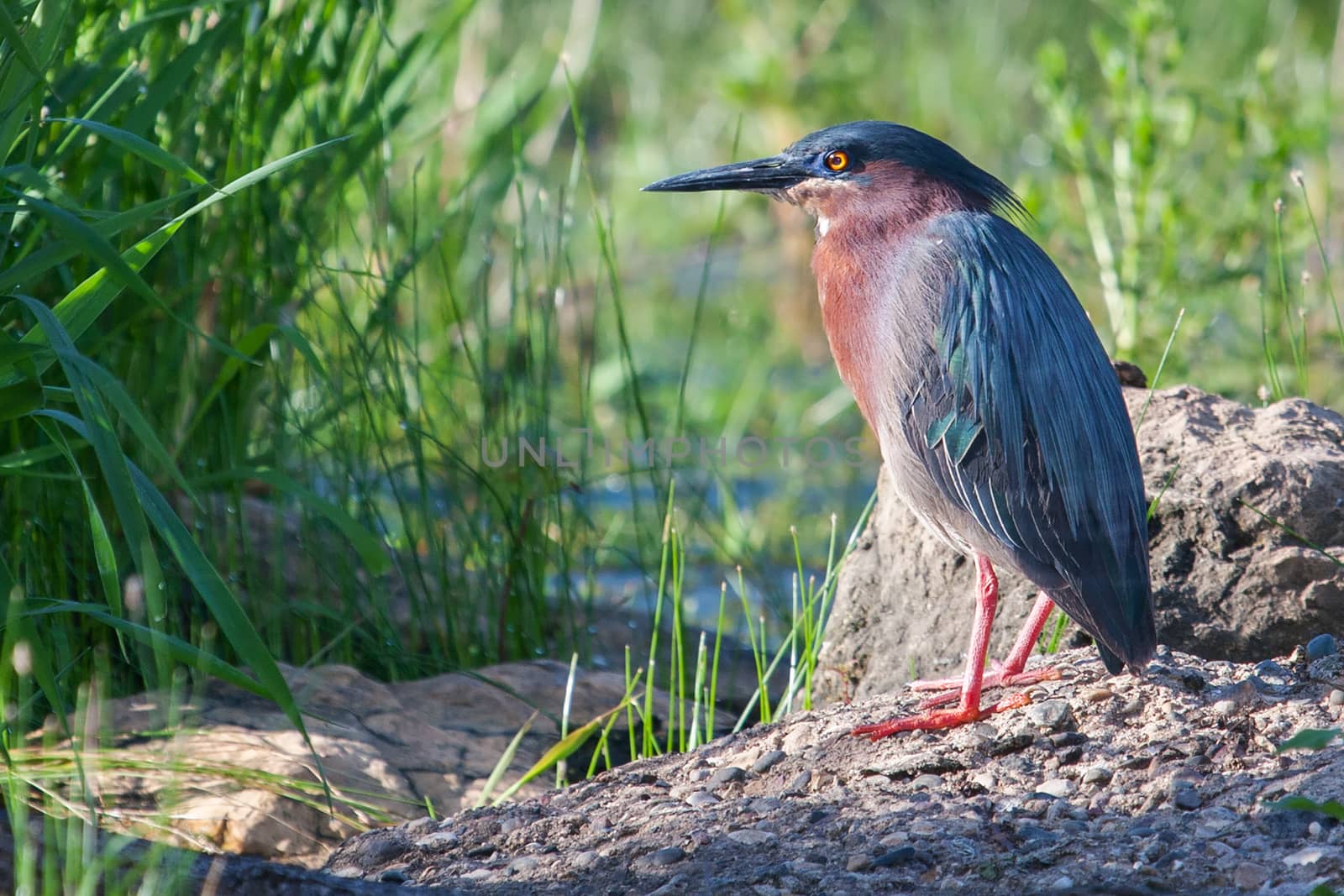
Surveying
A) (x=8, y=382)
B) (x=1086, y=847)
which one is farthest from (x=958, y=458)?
(x=8, y=382)

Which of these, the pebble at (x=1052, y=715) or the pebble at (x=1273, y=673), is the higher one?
the pebble at (x=1273, y=673)

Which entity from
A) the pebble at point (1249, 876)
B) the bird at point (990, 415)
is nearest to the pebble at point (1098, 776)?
the bird at point (990, 415)

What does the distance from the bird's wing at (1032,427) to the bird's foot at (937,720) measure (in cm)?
22

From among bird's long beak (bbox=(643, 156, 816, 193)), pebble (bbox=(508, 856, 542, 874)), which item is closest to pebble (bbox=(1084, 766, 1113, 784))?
pebble (bbox=(508, 856, 542, 874))

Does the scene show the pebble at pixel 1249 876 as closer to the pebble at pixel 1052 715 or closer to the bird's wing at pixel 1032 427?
the pebble at pixel 1052 715

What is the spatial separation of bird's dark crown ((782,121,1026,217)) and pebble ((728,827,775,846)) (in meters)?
1.53

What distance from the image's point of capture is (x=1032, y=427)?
283 cm

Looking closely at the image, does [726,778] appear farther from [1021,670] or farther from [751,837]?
[1021,670]

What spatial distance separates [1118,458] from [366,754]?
176 cm

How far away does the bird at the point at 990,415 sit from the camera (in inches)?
108

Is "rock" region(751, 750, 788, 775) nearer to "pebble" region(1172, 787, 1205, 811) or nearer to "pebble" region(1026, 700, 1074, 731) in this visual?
"pebble" region(1026, 700, 1074, 731)

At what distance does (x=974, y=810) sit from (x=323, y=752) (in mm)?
1518

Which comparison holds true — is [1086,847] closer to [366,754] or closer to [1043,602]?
[1043,602]

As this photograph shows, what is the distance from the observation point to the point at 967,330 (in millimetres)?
2857
